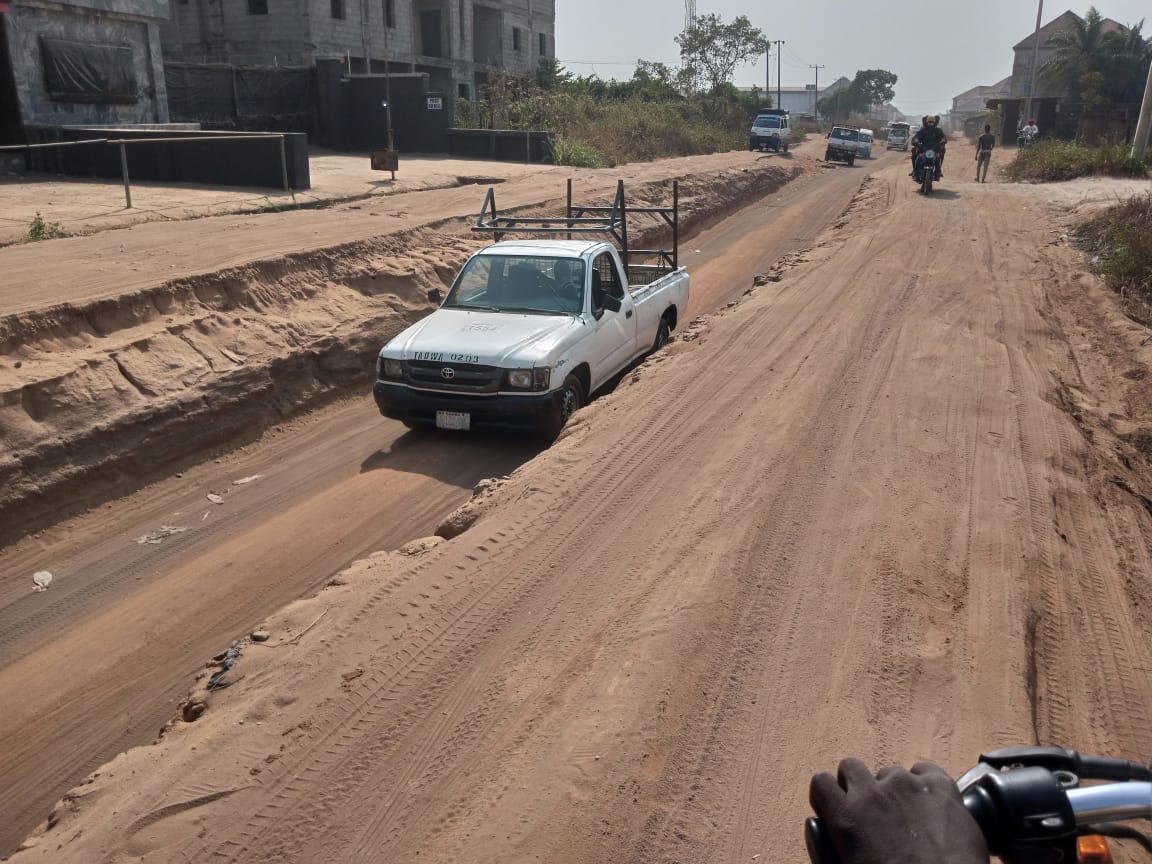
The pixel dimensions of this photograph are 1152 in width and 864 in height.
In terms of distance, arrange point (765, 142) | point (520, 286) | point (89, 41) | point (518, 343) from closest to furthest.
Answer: point (518, 343)
point (520, 286)
point (89, 41)
point (765, 142)

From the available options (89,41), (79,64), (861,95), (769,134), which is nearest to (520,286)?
(79,64)

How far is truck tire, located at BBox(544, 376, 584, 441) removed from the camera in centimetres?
898

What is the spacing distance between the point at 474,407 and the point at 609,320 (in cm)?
199

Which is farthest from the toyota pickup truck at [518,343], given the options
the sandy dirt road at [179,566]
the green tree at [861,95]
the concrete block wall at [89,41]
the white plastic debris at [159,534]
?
the green tree at [861,95]

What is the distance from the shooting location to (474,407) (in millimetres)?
9000

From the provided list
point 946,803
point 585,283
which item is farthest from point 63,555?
point 946,803

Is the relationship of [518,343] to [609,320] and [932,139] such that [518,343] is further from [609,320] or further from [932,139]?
[932,139]

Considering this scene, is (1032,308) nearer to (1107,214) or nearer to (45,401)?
(1107,214)

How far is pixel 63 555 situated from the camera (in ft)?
25.3

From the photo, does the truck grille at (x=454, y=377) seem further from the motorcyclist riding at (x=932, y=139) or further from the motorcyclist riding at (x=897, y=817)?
the motorcyclist riding at (x=932, y=139)

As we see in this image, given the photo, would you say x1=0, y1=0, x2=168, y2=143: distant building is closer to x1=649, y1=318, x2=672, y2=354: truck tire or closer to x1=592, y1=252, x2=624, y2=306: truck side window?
x1=649, y1=318, x2=672, y2=354: truck tire

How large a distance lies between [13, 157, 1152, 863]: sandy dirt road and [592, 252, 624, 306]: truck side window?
2422 millimetres

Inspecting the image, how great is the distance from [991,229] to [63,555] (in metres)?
16.4

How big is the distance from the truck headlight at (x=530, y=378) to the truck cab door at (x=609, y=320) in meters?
0.98
